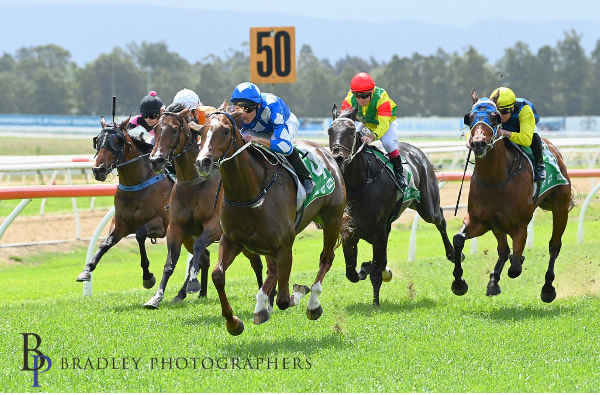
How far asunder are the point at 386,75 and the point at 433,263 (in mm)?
61865

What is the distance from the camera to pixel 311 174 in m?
6.05

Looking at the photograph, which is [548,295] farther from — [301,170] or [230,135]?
[230,135]

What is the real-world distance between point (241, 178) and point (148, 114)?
238 centimetres

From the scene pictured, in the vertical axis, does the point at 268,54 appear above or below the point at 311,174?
above

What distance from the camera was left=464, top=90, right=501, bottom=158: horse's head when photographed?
6586 mm

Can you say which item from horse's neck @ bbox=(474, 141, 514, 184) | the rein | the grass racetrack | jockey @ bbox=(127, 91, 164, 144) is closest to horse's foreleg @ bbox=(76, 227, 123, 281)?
the grass racetrack

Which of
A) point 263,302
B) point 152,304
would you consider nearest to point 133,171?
point 152,304

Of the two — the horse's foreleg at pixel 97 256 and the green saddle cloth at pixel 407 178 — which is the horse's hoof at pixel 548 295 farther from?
the horse's foreleg at pixel 97 256

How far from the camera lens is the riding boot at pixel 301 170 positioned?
19.5 ft

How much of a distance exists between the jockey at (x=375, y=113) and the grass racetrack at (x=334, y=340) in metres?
1.12

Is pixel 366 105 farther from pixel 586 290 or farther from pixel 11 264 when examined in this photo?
pixel 11 264

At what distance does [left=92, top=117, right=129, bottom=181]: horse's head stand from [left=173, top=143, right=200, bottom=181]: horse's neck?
661mm

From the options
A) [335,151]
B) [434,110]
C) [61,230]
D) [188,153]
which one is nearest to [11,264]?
[61,230]

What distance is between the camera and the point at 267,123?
5.89 metres
